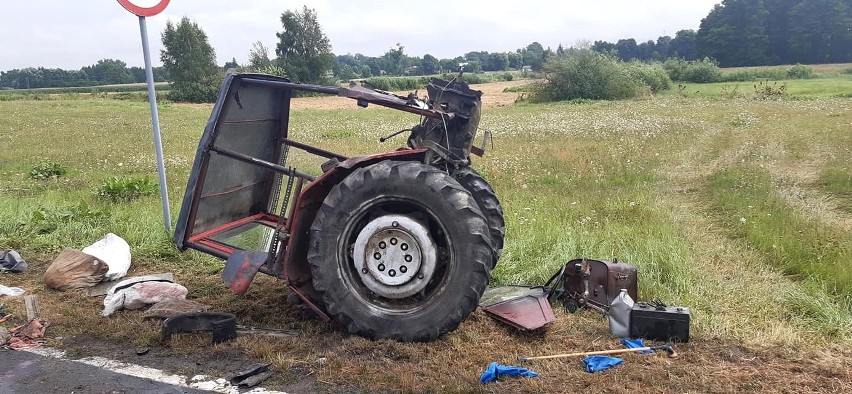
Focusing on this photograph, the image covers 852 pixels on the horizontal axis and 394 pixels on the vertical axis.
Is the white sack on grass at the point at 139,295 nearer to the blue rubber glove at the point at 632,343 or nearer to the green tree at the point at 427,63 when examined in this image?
the blue rubber glove at the point at 632,343

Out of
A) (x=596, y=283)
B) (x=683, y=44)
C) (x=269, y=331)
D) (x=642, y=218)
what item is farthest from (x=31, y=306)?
(x=683, y=44)

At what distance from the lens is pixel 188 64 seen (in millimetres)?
65000

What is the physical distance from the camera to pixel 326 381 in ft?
10.6

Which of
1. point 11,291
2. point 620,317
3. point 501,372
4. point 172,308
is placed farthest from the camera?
point 11,291

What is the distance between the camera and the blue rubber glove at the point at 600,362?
10.9 feet

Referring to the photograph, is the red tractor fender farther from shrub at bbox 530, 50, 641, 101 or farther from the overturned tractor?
shrub at bbox 530, 50, 641, 101

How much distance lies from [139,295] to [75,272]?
3.06 feet

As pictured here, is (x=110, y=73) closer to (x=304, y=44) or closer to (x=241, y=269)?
(x=304, y=44)

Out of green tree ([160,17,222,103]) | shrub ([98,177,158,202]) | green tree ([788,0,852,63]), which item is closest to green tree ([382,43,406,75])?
green tree ([160,17,222,103])

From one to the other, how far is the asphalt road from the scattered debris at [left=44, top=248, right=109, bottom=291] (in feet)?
4.28

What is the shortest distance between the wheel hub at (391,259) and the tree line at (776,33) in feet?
262

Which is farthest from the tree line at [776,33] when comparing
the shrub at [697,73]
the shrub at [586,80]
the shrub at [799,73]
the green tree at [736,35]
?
the shrub at [586,80]

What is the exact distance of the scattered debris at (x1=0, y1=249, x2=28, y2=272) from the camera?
5.41 meters

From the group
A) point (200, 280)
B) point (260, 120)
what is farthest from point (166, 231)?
point (260, 120)
